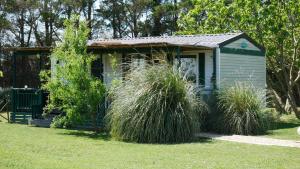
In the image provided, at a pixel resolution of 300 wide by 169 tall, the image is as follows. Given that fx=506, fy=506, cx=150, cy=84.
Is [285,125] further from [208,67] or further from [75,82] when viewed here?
[75,82]

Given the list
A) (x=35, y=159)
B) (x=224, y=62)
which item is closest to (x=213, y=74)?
(x=224, y=62)

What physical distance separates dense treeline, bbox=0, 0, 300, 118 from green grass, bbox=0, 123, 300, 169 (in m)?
8.51

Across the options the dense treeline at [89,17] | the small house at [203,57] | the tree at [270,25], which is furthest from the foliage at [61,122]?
the dense treeline at [89,17]

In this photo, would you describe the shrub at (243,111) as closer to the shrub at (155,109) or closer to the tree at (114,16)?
the shrub at (155,109)

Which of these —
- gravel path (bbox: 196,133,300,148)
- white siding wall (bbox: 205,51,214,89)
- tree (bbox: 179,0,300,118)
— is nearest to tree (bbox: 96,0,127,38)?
tree (bbox: 179,0,300,118)

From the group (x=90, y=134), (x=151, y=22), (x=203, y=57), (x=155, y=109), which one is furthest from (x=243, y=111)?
(x=151, y=22)

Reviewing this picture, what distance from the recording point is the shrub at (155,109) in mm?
12383

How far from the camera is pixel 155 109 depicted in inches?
488

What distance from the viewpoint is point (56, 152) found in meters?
10.2

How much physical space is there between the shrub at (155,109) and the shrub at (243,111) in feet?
5.25

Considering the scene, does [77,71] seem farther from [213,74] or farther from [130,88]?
[213,74]

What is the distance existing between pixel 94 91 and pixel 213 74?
3.92m

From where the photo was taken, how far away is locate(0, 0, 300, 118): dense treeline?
19.7m

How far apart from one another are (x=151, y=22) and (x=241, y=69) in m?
16.0
